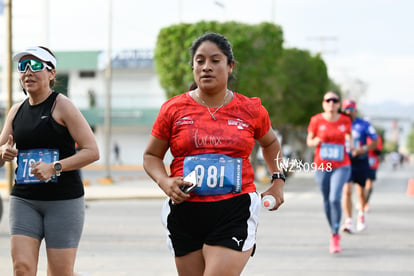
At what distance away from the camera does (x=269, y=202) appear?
13.7 feet

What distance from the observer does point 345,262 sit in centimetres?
812

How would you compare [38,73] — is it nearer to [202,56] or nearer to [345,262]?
[202,56]

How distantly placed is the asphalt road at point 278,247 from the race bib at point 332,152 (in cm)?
114

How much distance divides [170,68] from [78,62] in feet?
93.3

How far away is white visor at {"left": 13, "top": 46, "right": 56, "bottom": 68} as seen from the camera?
15.3 ft

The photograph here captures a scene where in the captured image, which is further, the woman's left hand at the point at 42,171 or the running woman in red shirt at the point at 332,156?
the running woman in red shirt at the point at 332,156

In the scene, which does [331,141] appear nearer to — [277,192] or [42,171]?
[277,192]

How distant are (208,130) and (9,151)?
1.34m

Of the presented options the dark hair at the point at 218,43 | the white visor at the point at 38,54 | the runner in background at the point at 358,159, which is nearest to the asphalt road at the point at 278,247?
the runner in background at the point at 358,159

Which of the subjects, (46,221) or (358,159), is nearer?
(46,221)

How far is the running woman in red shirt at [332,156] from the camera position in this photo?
8906mm

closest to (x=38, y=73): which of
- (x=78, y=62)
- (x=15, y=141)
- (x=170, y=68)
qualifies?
(x=15, y=141)

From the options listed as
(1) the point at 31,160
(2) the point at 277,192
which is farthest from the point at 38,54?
(2) the point at 277,192

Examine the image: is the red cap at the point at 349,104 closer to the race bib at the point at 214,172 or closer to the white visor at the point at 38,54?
the white visor at the point at 38,54
